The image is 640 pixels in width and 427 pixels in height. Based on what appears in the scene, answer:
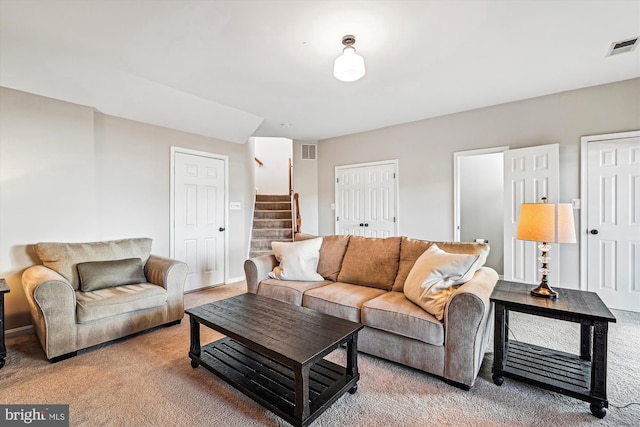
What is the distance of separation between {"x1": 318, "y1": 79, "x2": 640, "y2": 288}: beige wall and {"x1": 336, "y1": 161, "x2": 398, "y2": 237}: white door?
0.14 metres

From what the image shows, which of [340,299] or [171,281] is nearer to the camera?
[340,299]

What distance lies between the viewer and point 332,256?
10.3 feet

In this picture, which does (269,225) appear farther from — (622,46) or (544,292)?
(622,46)

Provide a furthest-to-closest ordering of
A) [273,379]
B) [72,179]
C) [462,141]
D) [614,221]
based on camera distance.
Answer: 1. [462,141]
2. [614,221]
3. [72,179]
4. [273,379]

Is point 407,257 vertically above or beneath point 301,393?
above

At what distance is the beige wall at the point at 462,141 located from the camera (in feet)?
10.8

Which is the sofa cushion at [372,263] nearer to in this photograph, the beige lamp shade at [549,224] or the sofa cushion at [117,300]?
the beige lamp shade at [549,224]

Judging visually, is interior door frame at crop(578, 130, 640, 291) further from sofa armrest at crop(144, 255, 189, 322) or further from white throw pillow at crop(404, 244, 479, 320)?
sofa armrest at crop(144, 255, 189, 322)

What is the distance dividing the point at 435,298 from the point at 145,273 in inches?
114

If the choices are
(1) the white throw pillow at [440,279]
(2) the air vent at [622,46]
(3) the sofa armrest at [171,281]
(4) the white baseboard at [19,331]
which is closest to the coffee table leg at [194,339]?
(3) the sofa armrest at [171,281]

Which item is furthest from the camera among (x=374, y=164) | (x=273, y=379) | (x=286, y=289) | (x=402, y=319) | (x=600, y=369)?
(x=374, y=164)

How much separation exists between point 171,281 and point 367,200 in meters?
3.28

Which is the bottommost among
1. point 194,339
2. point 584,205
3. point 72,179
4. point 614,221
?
point 194,339

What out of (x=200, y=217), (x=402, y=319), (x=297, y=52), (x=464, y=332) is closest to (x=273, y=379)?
(x=402, y=319)
